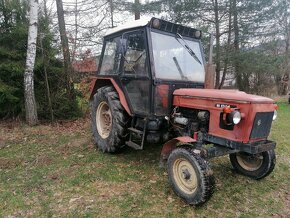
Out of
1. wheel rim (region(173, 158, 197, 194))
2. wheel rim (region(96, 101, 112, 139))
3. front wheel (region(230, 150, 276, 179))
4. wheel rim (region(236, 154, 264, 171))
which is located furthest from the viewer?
wheel rim (region(96, 101, 112, 139))

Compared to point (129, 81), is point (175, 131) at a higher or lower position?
lower

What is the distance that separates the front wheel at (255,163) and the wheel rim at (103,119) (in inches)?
95.5

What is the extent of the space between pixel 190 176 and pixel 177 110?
1.13 metres

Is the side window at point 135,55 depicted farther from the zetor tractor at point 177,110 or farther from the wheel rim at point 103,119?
the wheel rim at point 103,119

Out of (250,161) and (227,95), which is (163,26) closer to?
(227,95)

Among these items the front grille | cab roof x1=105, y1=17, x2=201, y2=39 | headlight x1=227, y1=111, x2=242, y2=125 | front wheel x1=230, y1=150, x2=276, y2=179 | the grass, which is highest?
cab roof x1=105, y1=17, x2=201, y2=39

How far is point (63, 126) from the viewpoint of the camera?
7.31 metres

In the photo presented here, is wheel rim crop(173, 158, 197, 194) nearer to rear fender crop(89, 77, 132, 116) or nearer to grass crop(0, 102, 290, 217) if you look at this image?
grass crop(0, 102, 290, 217)

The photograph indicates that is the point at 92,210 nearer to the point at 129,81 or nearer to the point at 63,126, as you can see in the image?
the point at 129,81

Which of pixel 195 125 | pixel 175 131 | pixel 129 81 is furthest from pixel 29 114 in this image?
pixel 195 125

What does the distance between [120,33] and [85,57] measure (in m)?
4.89

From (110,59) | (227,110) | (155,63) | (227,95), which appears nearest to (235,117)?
(227,110)

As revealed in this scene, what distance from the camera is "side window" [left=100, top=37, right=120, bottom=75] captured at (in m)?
4.88

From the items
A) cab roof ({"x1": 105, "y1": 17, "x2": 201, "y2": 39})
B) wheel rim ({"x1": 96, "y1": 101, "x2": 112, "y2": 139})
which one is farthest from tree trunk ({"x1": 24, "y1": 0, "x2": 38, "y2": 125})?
cab roof ({"x1": 105, "y1": 17, "x2": 201, "y2": 39})
